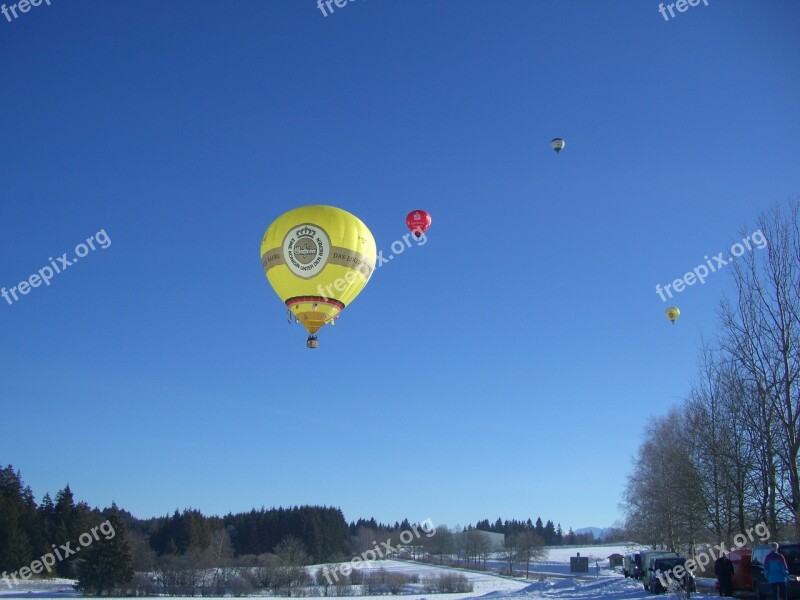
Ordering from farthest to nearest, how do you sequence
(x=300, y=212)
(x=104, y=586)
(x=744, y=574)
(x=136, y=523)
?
(x=136, y=523)
(x=104, y=586)
(x=300, y=212)
(x=744, y=574)

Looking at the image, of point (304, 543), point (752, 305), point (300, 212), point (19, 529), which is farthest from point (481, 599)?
point (304, 543)

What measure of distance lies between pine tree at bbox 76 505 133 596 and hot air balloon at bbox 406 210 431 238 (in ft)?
159

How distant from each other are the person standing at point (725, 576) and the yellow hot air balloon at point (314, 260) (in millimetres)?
14719

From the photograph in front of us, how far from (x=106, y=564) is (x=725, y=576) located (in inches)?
2261

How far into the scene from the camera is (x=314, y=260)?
24234 millimetres

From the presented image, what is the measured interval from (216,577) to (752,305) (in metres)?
53.3

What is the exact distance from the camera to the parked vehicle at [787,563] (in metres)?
17.6

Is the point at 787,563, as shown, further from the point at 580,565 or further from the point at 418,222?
the point at 580,565

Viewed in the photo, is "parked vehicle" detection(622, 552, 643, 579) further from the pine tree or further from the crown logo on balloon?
the pine tree

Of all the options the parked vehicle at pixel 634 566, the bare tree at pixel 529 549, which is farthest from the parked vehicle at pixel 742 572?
the bare tree at pixel 529 549

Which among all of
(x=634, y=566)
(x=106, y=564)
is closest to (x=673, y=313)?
(x=634, y=566)

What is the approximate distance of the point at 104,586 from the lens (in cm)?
6259

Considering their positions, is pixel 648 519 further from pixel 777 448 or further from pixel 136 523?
pixel 136 523

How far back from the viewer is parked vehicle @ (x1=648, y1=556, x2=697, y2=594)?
24.6 metres
